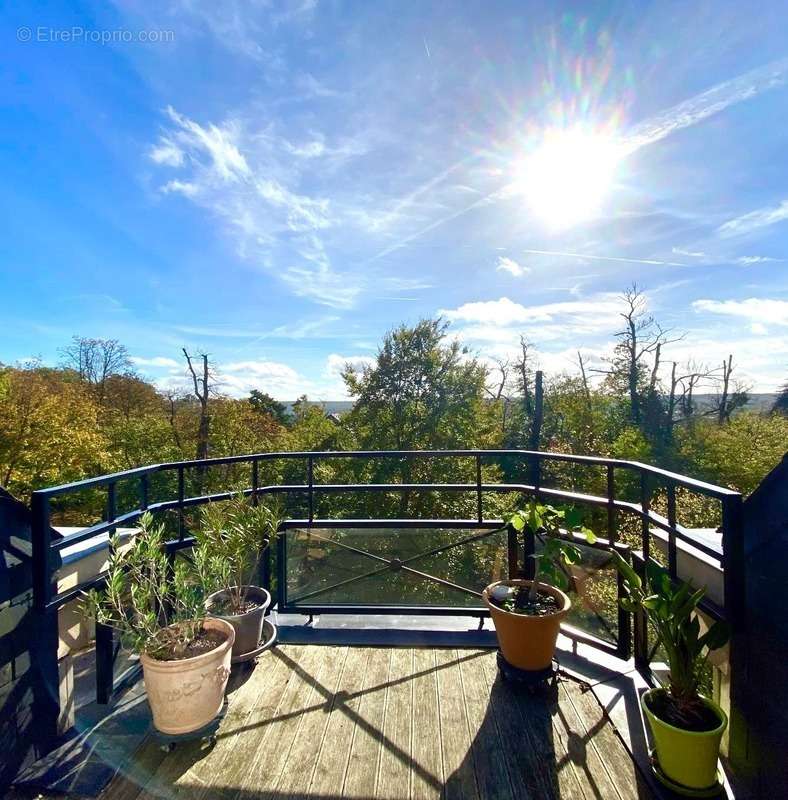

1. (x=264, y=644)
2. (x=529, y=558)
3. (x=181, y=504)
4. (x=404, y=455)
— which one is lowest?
(x=264, y=644)

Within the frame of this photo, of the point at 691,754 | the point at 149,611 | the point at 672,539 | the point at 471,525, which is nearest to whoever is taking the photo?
the point at 691,754

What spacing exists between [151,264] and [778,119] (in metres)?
10.1

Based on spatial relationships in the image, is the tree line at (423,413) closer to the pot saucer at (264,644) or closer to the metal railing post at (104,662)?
the pot saucer at (264,644)

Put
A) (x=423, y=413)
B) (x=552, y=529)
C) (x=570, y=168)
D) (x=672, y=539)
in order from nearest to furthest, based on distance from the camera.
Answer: (x=672, y=539) < (x=552, y=529) < (x=570, y=168) < (x=423, y=413)

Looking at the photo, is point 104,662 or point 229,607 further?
point 229,607

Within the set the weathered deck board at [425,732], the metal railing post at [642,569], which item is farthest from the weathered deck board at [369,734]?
the metal railing post at [642,569]

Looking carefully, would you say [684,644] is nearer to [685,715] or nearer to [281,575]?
[685,715]

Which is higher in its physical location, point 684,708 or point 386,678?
point 684,708

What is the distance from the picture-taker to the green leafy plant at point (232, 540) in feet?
6.16

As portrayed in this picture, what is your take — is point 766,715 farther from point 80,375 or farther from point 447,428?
point 80,375

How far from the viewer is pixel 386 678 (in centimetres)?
201

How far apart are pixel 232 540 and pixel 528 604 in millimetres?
1538

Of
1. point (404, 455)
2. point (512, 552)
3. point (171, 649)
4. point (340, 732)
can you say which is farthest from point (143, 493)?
point (512, 552)

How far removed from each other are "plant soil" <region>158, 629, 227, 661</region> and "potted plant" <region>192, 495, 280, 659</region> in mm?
163
